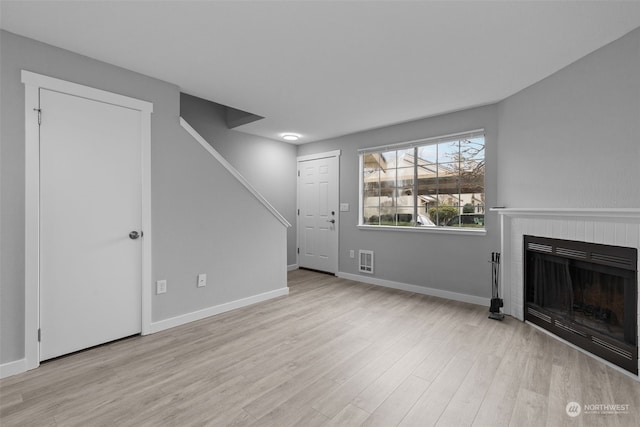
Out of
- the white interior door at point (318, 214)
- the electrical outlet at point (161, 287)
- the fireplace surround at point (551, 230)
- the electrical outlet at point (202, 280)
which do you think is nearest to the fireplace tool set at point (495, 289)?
the fireplace surround at point (551, 230)

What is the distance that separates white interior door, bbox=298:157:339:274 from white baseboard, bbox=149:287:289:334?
1406 mm

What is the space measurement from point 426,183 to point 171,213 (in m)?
3.20

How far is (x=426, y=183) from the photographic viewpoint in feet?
13.6

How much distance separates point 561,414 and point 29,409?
3.03 metres

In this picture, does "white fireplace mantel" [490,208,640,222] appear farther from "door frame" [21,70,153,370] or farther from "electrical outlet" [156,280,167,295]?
"door frame" [21,70,153,370]

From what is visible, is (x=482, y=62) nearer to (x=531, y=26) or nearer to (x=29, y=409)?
(x=531, y=26)

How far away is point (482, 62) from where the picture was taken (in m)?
2.51

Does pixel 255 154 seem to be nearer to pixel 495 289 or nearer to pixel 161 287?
pixel 161 287

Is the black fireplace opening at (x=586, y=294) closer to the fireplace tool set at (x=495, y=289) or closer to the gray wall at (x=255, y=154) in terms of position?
the fireplace tool set at (x=495, y=289)

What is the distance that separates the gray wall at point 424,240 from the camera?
354cm

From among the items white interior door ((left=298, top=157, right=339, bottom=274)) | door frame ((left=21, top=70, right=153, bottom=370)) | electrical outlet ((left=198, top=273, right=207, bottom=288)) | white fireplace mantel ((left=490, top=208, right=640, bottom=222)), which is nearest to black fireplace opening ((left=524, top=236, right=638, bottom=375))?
white fireplace mantel ((left=490, top=208, right=640, bottom=222))

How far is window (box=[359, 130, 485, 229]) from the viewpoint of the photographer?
147 inches

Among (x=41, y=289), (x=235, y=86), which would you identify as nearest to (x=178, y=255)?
(x=41, y=289)

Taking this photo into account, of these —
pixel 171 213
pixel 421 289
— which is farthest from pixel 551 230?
pixel 171 213
